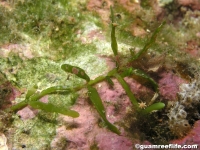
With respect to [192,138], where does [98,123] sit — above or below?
above

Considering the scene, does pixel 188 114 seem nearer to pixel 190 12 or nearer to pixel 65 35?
pixel 65 35

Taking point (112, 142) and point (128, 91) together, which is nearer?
point (112, 142)

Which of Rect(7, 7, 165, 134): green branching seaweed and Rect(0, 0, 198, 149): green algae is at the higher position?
Rect(0, 0, 198, 149): green algae

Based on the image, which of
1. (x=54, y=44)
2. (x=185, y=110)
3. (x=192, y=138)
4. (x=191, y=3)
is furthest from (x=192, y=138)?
(x=191, y=3)

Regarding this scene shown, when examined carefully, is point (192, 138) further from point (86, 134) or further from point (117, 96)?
point (86, 134)

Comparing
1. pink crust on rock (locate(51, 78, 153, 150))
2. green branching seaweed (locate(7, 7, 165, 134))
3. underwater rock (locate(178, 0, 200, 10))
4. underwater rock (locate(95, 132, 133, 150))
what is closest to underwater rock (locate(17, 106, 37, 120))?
green branching seaweed (locate(7, 7, 165, 134))

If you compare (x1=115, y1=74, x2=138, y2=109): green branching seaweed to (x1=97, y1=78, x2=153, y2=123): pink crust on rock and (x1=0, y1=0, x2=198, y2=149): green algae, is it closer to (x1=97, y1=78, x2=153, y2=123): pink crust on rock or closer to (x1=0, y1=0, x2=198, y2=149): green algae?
(x1=97, y1=78, x2=153, y2=123): pink crust on rock

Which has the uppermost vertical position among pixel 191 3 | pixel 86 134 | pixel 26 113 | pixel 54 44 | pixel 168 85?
pixel 191 3

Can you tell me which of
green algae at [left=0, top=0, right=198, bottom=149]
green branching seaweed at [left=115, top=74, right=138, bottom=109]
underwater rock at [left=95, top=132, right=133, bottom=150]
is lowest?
underwater rock at [left=95, top=132, right=133, bottom=150]

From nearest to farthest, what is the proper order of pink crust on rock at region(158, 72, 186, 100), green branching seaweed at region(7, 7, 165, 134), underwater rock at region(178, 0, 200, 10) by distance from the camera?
green branching seaweed at region(7, 7, 165, 134) → pink crust on rock at region(158, 72, 186, 100) → underwater rock at region(178, 0, 200, 10)

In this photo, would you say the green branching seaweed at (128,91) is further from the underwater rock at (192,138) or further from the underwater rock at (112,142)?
the underwater rock at (192,138)
